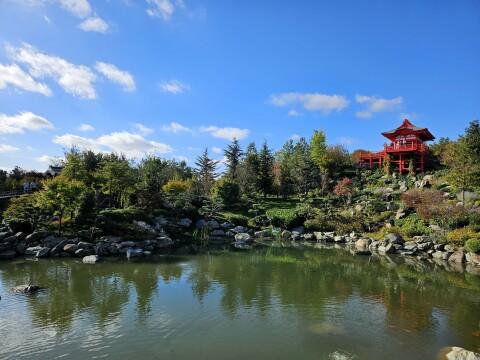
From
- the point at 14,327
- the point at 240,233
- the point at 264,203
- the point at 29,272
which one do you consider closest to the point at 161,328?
the point at 14,327

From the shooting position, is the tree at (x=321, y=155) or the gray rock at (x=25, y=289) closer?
the gray rock at (x=25, y=289)

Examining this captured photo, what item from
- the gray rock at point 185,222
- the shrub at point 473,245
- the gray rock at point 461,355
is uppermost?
the gray rock at point 185,222

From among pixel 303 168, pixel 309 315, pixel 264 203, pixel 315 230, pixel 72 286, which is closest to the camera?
pixel 309 315

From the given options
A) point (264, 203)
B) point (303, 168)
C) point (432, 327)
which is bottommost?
point (432, 327)

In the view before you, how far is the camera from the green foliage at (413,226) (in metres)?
27.8

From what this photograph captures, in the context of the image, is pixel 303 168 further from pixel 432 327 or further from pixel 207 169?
pixel 432 327

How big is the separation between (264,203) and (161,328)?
32.9 m

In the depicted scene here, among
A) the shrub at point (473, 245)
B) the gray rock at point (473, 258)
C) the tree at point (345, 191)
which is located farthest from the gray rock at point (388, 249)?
the tree at point (345, 191)

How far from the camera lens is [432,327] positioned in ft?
36.9

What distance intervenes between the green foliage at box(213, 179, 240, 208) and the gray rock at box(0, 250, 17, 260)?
2100 cm

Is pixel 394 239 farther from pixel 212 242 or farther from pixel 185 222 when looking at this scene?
pixel 185 222

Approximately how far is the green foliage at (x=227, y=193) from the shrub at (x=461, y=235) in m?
21.3

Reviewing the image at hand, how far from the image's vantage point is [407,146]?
43375 millimetres

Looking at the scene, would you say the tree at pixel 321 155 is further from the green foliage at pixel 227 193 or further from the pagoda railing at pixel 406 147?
the green foliage at pixel 227 193
